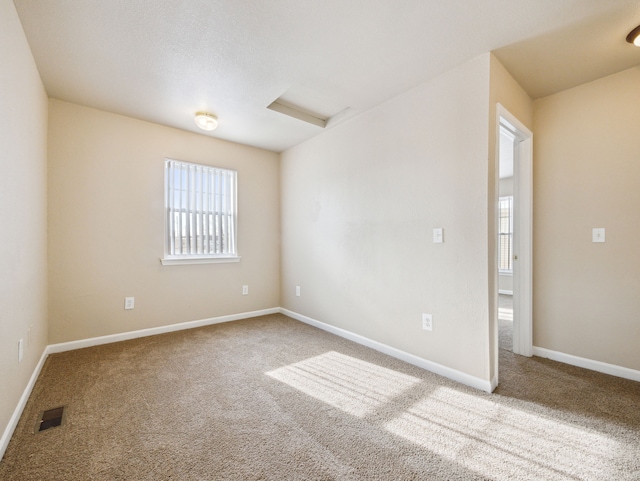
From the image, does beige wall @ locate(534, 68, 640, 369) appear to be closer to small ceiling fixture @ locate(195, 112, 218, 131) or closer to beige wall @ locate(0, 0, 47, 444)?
small ceiling fixture @ locate(195, 112, 218, 131)

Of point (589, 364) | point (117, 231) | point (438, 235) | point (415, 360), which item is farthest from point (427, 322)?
point (117, 231)

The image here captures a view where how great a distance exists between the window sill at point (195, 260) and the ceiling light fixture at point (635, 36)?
3949 mm

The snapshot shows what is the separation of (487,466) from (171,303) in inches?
127

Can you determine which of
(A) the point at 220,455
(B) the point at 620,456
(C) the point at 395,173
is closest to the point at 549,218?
(C) the point at 395,173

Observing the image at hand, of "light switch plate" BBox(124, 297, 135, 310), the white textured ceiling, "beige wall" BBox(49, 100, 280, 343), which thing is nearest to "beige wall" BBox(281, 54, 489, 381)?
the white textured ceiling

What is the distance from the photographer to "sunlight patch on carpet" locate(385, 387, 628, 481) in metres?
1.29

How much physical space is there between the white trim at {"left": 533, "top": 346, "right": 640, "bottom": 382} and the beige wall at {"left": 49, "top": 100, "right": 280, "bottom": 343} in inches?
131

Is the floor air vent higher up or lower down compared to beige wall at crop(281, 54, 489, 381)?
lower down

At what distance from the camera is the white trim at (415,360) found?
6.60 feet

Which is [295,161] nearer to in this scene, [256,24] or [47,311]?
[256,24]

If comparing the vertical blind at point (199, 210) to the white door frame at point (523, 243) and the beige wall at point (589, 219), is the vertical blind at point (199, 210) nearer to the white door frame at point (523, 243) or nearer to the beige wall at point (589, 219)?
the white door frame at point (523, 243)

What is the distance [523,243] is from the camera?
259 centimetres

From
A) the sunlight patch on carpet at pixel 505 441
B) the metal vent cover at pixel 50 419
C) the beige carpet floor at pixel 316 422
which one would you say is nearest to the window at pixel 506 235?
the beige carpet floor at pixel 316 422

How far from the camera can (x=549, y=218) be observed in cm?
253
